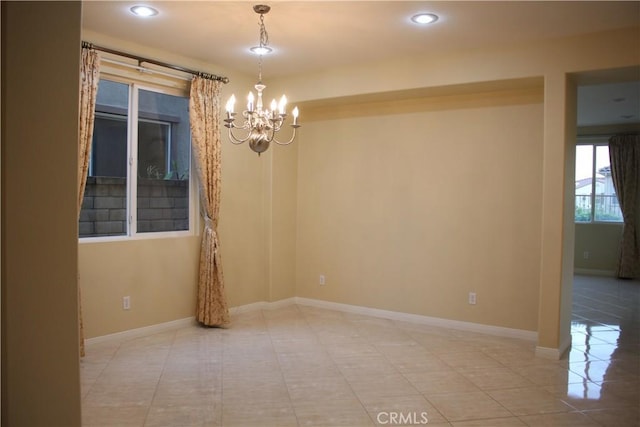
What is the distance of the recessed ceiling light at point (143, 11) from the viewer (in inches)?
141

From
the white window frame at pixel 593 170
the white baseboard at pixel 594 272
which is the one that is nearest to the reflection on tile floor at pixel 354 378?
the white baseboard at pixel 594 272

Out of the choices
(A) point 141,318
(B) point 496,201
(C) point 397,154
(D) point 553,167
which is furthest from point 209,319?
(D) point 553,167

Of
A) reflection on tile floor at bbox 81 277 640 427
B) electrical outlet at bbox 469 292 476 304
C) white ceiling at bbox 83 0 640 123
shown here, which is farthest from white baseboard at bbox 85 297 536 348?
white ceiling at bbox 83 0 640 123

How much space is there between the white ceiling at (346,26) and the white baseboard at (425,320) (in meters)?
2.67

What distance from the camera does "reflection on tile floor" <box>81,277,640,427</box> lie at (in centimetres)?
306

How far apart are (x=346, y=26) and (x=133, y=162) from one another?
7.55 feet

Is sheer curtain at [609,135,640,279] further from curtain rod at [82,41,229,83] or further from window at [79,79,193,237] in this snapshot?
window at [79,79,193,237]

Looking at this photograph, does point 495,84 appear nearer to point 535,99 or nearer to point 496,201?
point 535,99

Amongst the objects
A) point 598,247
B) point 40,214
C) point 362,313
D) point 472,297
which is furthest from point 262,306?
point 598,247

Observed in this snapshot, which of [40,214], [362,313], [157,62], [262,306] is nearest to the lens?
[40,214]

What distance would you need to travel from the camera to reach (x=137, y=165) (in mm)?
4703

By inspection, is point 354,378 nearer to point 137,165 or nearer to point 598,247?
point 137,165

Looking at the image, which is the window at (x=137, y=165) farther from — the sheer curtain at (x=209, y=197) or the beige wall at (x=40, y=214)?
the beige wall at (x=40, y=214)

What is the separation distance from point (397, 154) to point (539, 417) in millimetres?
3093
